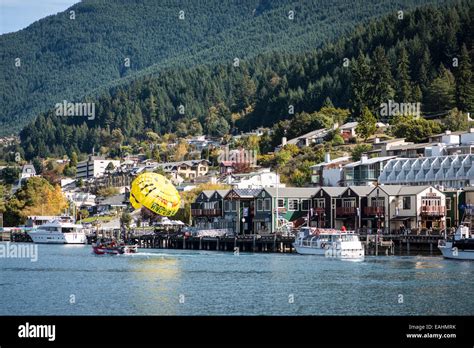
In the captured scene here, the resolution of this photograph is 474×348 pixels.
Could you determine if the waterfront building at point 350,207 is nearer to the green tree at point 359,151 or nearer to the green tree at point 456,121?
the green tree at point 359,151

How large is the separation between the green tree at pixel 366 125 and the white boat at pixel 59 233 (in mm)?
48337

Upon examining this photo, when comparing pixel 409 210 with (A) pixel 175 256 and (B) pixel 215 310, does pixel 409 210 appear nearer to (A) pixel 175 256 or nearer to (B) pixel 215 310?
(A) pixel 175 256

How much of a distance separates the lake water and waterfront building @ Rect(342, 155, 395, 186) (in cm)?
4102

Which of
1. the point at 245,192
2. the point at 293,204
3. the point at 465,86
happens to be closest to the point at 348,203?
the point at 293,204

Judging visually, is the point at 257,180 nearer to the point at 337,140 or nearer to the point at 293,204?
the point at 337,140

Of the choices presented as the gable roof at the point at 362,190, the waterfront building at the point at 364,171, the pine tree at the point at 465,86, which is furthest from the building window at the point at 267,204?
the pine tree at the point at 465,86

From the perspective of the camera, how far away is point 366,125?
575 feet

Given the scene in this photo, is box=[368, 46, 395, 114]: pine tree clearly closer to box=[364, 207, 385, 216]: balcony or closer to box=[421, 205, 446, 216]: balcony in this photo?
box=[364, 207, 385, 216]: balcony

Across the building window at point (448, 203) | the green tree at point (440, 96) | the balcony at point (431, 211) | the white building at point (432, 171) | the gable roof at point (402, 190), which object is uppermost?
the green tree at point (440, 96)

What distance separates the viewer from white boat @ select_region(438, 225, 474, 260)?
93.9 meters

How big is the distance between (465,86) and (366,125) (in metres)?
20.6

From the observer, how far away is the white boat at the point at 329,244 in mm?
100375
